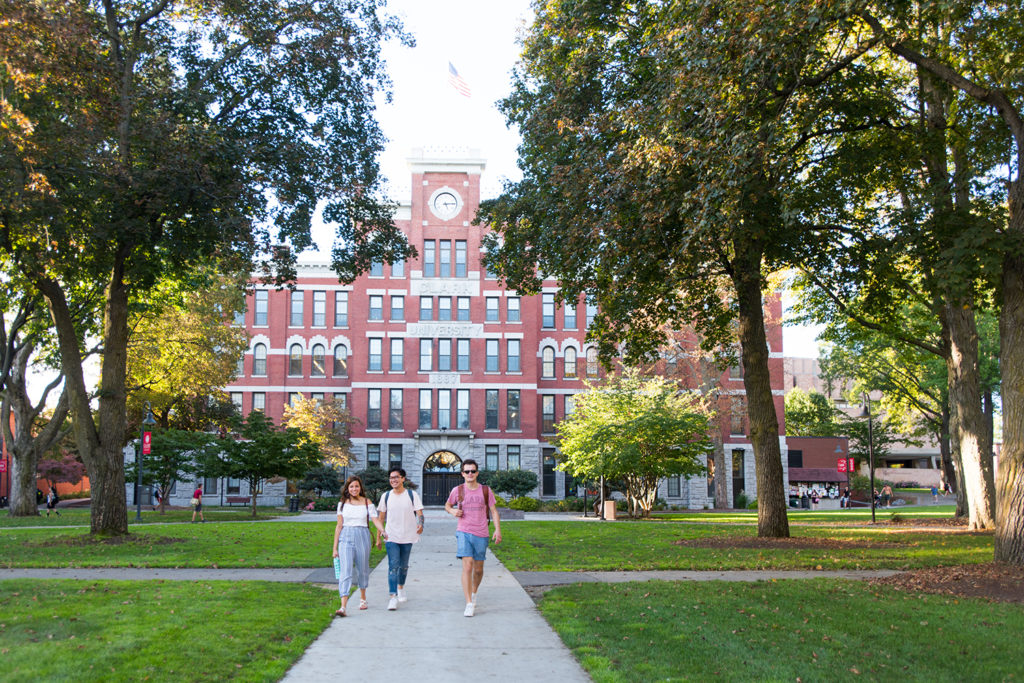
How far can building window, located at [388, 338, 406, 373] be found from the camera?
5056 cm

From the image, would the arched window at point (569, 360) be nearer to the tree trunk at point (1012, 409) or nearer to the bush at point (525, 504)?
the bush at point (525, 504)

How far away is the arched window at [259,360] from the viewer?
172ft

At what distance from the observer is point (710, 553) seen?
56.4 feet

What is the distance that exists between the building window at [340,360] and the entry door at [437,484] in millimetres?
8297

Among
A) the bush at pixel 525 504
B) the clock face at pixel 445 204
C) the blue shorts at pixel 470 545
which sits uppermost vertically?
the clock face at pixel 445 204

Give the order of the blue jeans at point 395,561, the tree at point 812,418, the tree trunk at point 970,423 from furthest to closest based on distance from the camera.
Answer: the tree at point 812,418 → the tree trunk at point 970,423 → the blue jeans at point 395,561

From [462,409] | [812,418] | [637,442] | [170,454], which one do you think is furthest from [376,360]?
[812,418]

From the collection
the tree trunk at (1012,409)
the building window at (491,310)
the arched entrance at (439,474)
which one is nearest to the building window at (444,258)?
the building window at (491,310)

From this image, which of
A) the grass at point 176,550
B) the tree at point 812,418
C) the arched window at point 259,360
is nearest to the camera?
the grass at point 176,550

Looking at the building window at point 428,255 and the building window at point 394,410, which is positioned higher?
the building window at point 428,255

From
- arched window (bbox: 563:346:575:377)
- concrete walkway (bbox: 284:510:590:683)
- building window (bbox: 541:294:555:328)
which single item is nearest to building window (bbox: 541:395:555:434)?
arched window (bbox: 563:346:575:377)

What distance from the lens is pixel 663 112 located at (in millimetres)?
14250

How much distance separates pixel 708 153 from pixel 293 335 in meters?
42.4

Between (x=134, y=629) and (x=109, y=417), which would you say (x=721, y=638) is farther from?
(x=109, y=417)
